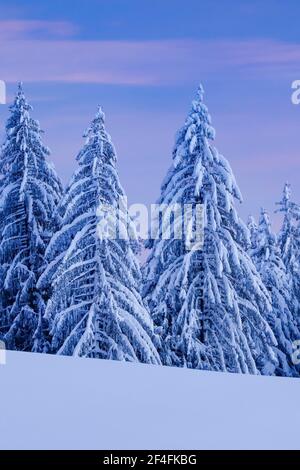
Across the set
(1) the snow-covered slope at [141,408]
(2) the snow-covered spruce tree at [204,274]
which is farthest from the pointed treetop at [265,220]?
(1) the snow-covered slope at [141,408]

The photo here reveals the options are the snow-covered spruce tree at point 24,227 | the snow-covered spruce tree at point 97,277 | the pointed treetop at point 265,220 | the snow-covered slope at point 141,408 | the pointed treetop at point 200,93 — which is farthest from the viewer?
Result: the pointed treetop at point 265,220

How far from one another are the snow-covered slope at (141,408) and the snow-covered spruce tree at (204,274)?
4.01 meters

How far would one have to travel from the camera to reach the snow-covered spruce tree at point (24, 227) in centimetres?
1427

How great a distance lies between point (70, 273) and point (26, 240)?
203cm

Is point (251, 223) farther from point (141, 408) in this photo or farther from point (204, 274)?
point (141, 408)

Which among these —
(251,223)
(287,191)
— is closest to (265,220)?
(251,223)

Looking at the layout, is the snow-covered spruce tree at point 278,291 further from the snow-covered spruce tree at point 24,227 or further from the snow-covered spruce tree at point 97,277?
the snow-covered spruce tree at point 24,227

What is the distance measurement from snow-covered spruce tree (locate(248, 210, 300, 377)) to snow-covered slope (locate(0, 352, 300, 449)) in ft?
25.0

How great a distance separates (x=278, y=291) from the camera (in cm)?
1650

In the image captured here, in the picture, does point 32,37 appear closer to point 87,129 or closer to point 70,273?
point 87,129

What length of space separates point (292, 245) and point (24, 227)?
7.42m
